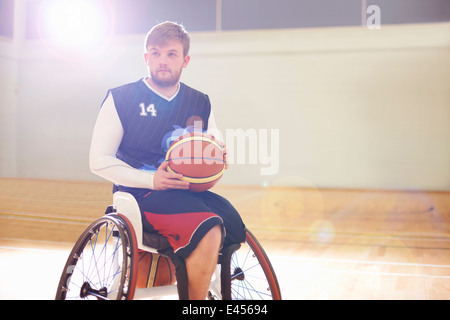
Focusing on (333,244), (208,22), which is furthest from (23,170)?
(333,244)

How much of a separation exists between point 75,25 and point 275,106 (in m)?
3.39

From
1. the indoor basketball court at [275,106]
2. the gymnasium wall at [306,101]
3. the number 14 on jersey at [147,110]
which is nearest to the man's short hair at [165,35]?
the number 14 on jersey at [147,110]

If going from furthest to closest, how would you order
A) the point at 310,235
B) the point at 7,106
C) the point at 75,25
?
1. the point at 7,106
2. the point at 75,25
3. the point at 310,235

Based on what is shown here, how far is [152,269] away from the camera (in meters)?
1.91

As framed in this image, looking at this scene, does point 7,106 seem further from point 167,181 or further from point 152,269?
point 167,181

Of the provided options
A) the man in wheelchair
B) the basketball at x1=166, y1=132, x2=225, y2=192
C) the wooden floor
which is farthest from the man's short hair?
the wooden floor

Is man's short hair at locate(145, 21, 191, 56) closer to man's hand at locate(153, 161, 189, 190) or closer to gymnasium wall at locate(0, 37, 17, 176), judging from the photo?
man's hand at locate(153, 161, 189, 190)

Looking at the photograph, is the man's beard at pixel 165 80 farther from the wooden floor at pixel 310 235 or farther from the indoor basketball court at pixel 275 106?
the indoor basketball court at pixel 275 106

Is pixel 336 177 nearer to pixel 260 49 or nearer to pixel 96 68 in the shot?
pixel 260 49

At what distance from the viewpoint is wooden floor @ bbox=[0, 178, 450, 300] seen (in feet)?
10.4

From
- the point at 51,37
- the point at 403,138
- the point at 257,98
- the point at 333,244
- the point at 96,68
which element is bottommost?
the point at 333,244

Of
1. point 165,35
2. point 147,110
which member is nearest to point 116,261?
point 147,110

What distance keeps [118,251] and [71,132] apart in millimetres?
6494

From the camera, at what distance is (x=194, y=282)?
5.00 ft
